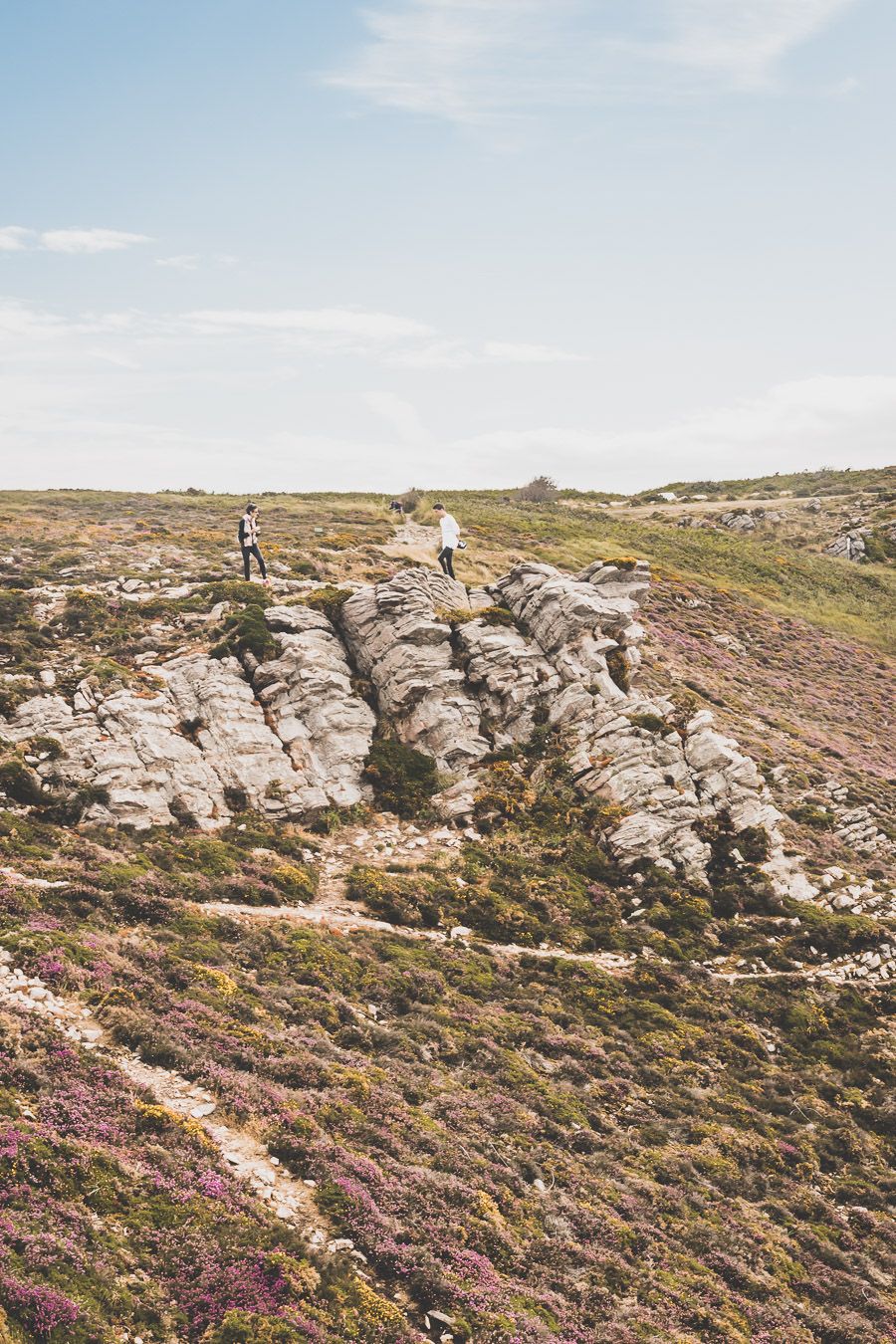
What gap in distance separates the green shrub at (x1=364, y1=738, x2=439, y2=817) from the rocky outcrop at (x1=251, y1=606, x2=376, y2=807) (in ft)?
1.73

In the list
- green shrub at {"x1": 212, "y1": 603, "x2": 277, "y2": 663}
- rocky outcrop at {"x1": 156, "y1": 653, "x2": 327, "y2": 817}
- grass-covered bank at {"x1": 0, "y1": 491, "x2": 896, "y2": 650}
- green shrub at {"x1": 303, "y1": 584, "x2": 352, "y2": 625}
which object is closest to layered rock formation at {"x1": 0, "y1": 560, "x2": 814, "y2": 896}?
rocky outcrop at {"x1": 156, "y1": 653, "x2": 327, "y2": 817}

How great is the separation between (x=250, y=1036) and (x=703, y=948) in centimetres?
1436

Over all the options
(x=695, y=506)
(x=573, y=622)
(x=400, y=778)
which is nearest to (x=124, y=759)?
(x=400, y=778)

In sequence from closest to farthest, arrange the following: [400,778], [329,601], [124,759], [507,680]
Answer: [124,759], [400,778], [507,680], [329,601]

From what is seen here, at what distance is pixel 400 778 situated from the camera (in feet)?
92.4

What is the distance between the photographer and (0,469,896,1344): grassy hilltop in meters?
10.4

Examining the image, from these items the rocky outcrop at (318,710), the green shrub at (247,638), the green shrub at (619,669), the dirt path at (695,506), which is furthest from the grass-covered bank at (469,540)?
the green shrub at (619,669)

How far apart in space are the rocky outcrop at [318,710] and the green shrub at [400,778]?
527mm

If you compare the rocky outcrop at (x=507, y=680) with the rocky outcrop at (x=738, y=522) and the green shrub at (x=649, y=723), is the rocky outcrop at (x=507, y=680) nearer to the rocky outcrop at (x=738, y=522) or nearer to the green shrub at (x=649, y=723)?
the green shrub at (x=649, y=723)

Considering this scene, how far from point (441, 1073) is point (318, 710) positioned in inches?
594

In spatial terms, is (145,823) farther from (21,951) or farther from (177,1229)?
(177,1229)

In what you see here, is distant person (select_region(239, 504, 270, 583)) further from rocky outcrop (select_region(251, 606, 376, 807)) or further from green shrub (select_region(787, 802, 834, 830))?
green shrub (select_region(787, 802, 834, 830))

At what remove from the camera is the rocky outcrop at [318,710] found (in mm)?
27500

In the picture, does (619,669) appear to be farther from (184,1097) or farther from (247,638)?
(184,1097)
